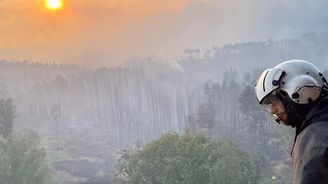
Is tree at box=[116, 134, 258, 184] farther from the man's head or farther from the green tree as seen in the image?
the man's head

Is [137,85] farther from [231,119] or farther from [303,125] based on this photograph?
[303,125]

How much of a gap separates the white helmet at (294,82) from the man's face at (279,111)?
0.23 feet

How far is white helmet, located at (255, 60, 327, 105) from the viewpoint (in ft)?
14.5

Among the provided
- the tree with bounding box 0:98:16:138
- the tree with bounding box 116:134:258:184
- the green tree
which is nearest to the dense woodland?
the tree with bounding box 0:98:16:138

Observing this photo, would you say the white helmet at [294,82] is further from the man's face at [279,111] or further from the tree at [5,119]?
the tree at [5,119]

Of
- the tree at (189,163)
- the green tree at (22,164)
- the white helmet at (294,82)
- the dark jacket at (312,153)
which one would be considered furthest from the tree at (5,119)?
the dark jacket at (312,153)

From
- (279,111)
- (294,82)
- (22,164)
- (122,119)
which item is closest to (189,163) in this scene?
(22,164)

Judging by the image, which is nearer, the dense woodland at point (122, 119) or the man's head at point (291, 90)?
the man's head at point (291, 90)

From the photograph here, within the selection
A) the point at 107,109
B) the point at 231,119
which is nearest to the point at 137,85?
the point at 107,109

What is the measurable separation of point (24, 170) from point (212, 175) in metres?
19.6

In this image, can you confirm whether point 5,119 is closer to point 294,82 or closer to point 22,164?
point 22,164

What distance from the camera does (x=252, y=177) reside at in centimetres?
4000

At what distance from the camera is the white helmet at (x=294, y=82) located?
14.5ft

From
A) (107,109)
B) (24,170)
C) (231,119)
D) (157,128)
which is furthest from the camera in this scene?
(107,109)
